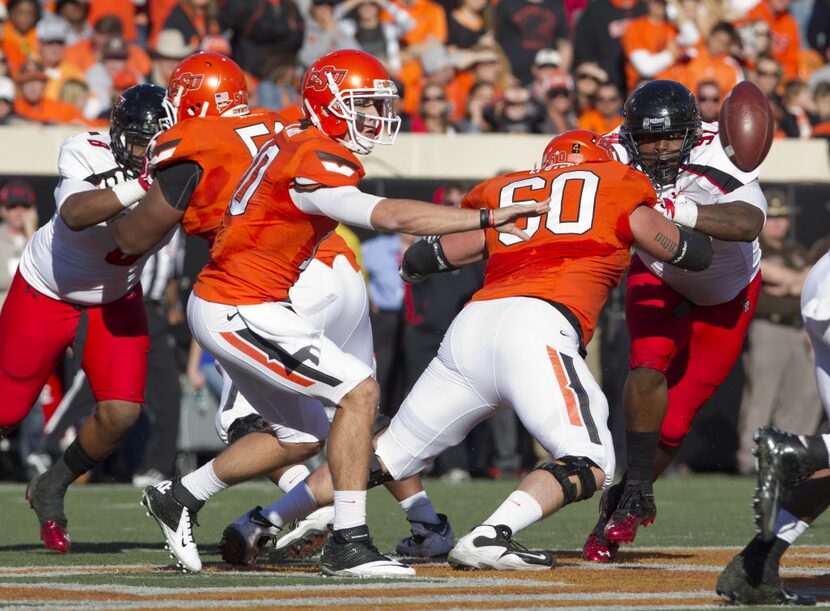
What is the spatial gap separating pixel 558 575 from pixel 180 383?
6158mm

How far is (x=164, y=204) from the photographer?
5629 mm

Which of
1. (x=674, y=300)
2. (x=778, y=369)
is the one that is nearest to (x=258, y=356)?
(x=674, y=300)

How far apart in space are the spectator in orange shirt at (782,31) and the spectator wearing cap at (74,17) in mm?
6231

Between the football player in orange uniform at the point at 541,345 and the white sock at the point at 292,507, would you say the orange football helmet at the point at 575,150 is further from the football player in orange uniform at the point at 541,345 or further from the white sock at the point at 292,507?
the white sock at the point at 292,507

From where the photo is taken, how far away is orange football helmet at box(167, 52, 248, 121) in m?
6.21

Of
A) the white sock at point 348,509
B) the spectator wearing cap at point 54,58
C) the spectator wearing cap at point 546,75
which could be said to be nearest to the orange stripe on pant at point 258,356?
the white sock at point 348,509

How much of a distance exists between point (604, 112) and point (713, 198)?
6.69 metres

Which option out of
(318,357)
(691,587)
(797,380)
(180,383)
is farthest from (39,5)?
(691,587)

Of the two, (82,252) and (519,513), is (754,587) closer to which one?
(519,513)

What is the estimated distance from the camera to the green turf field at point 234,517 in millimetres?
5430

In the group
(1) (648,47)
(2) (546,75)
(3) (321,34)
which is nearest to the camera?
(3) (321,34)

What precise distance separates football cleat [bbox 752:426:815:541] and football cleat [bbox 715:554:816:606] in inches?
7.3

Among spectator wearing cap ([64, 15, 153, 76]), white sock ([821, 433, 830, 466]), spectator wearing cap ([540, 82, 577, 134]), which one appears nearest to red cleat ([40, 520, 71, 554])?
white sock ([821, 433, 830, 466])

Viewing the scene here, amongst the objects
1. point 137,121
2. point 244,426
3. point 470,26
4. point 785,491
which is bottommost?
point 244,426
